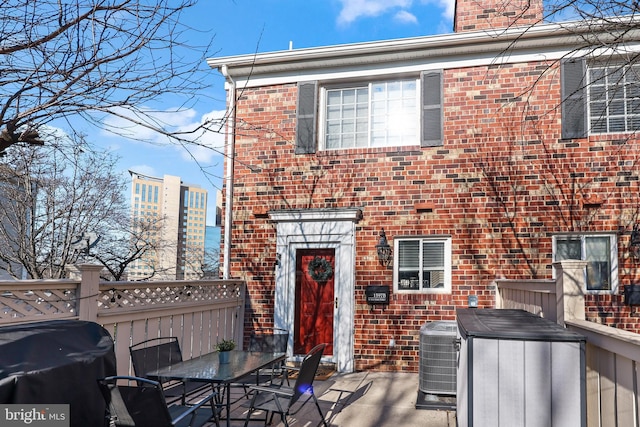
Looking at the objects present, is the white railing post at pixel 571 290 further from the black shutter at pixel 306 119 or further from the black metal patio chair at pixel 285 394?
the black shutter at pixel 306 119

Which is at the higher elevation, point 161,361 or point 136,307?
point 136,307

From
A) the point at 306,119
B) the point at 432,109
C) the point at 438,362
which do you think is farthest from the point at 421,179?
the point at 438,362

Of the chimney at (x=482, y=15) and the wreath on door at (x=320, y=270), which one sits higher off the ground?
the chimney at (x=482, y=15)

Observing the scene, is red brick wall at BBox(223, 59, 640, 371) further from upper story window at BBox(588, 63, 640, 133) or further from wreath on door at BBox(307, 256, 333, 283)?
wreath on door at BBox(307, 256, 333, 283)

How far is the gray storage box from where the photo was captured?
2.98 m

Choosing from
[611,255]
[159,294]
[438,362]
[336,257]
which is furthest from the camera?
[336,257]

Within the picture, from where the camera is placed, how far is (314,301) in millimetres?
8242

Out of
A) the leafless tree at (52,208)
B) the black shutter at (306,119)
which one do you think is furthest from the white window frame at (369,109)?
the leafless tree at (52,208)

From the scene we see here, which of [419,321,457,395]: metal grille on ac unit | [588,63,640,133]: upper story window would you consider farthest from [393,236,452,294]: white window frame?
[588,63,640,133]: upper story window

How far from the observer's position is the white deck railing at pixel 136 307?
4.10 metres

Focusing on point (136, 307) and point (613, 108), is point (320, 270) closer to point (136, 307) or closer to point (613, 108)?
point (136, 307)

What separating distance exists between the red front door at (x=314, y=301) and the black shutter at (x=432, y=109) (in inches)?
96.9

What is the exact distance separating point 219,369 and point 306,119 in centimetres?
514

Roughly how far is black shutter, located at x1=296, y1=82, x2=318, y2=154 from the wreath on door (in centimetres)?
188
